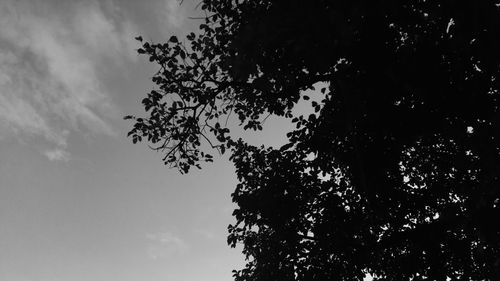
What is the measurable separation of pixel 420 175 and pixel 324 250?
433 centimetres

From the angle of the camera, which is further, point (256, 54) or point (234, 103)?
point (234, 103)

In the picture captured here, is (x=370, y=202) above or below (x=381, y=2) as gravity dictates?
below

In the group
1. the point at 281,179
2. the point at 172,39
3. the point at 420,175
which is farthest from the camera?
the point at 420,175

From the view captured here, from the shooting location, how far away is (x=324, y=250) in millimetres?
9602

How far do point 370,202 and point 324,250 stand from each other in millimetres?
1865

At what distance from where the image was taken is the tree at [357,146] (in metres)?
7.52

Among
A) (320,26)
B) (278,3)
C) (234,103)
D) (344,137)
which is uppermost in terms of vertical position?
(234,103)

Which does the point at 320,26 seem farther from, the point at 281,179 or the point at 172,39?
the point at 281,179

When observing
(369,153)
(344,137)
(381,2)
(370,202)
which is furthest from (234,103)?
(381,2)

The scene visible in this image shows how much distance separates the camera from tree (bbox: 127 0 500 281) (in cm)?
752

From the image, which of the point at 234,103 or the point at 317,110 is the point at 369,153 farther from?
the point at 234,103

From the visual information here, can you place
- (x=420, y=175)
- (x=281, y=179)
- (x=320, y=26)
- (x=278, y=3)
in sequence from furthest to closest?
(x=420, y=175)
(x=281, y=179)
(x=278, y=3)
(x=320, y=26)

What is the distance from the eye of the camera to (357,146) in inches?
341

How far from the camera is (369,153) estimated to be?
9680 millimetres
